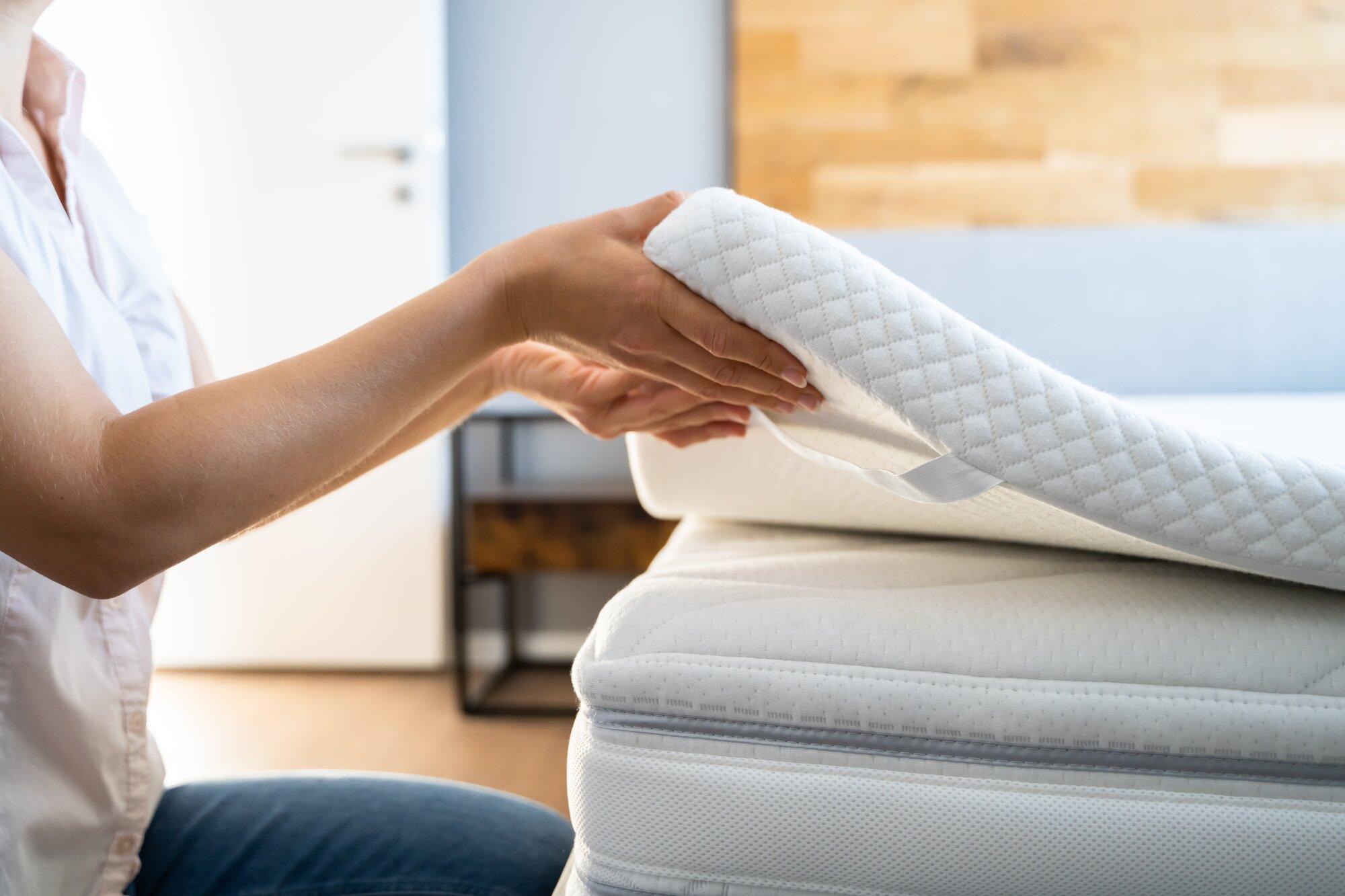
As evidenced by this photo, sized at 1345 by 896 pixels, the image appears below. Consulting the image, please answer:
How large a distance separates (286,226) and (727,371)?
2.08 metres

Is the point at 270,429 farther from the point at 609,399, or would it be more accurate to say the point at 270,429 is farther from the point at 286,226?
the point at 286,226

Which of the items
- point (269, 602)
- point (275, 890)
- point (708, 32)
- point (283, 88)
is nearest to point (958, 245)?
point (708, 32)

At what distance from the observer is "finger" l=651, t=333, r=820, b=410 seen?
0.50 m

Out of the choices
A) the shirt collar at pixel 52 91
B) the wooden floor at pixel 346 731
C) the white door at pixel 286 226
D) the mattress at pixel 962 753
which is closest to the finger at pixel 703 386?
the mattress at pixel 962 753

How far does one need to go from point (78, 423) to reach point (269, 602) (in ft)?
6.80

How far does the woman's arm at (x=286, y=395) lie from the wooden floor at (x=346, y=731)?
1.23 metres

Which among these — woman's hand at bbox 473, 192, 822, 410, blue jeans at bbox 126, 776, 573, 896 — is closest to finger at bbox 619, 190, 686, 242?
woman's hand at bbox 473, 192, 822, 410

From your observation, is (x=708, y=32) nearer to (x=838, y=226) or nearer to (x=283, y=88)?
(x=838, y=226)

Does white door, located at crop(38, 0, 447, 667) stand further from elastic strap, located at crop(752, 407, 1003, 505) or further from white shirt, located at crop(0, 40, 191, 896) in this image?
elastic strap, located at crop(752, 407, 1003, 505)

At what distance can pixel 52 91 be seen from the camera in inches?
28.1

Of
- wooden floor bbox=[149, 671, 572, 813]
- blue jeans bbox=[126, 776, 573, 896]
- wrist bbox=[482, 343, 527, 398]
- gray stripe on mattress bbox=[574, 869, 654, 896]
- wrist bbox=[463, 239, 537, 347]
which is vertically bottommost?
wooden floor bbox=[149, 671, 572, 813]

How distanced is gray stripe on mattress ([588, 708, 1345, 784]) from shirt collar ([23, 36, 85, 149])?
61 cm

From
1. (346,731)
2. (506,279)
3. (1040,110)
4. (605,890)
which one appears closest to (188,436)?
(506,279)

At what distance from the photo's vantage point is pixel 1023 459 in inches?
16.5
